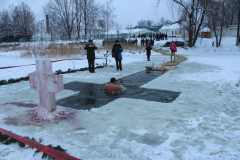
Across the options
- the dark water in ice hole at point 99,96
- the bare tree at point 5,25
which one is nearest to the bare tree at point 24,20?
the bare tree at point 5,25

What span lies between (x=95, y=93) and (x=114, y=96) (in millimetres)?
713

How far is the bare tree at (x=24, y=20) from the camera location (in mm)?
62947

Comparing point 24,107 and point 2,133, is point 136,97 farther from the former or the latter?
point 2,133

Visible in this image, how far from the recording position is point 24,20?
210ft

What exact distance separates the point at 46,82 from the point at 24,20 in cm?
6788

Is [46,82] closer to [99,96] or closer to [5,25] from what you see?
[99,96]

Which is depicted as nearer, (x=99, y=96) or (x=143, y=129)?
(x=143, y=129)

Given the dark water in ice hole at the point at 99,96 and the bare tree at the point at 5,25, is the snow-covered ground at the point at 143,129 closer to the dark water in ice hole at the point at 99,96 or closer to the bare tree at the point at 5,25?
the dark water in ice hole at the point at 99,96

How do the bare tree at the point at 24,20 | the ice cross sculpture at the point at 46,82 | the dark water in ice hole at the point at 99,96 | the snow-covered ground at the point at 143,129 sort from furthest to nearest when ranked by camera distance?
the bare tree at the point at 24,20 < the dark water in ice hole at the point at 99,96 < the ice cross sculpture at the point at 46,82 < the snow-covered ground at the point at 143,129

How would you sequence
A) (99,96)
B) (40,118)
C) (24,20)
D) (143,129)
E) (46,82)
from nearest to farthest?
1. (143,129)
2. (46,82)
3. (40,118)
4. (99,96)
5. (24,20)

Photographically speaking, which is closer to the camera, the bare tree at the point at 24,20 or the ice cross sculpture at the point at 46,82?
the ice cross sculpture at the point at 46,82

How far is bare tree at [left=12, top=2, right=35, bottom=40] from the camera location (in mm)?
62947

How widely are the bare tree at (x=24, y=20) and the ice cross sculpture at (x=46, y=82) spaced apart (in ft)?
211

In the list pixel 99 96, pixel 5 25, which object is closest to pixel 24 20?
pixel 5 25
